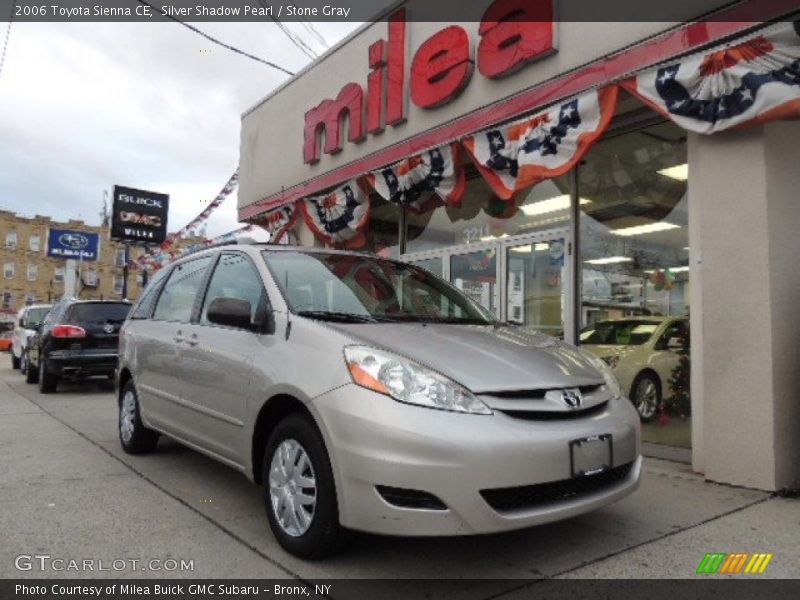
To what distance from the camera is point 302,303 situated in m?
3.34

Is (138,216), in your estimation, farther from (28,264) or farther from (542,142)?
(28,264)

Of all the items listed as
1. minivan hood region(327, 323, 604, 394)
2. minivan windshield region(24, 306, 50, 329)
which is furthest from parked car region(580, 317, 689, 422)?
minivan windshield region(24, 306, 50, 329)

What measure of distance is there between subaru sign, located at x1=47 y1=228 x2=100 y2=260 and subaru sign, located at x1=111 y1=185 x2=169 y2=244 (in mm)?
7732

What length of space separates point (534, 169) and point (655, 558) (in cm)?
368

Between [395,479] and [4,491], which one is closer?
[395,479]

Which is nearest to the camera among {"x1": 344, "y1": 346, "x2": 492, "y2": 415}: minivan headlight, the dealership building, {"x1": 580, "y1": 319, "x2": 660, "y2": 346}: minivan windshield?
{"x1": 344, "y1": 346, "x2": 492, "y2": 415}: minivan headlight

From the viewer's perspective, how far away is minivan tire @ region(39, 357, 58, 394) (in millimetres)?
9625

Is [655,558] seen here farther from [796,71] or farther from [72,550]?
[796,71]

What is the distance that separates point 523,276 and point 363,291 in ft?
11.9

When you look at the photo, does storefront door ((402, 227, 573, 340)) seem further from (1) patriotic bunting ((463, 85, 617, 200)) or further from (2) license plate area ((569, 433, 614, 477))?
(2) license plate area ((569, 433, 614, 477))

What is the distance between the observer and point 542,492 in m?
2.62

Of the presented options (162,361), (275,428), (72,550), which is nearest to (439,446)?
(275,428)

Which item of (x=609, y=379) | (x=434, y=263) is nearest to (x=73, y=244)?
(x=434, y=263)

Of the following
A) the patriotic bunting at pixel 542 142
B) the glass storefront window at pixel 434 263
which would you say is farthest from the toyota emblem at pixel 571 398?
the glass storefront window at pixel 434 263
